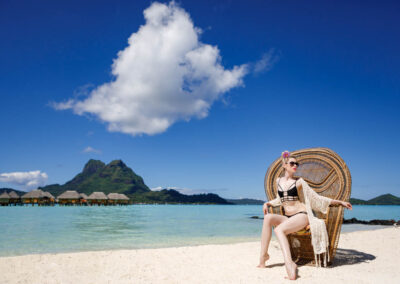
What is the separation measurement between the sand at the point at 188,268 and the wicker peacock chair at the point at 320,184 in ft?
1.30

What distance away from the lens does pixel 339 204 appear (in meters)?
4.14

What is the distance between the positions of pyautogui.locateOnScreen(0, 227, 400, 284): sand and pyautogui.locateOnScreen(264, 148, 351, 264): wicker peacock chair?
0.40 metres

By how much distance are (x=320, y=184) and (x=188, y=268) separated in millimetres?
3079

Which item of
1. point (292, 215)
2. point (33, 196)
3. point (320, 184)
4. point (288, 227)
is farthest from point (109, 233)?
point (33, 196)

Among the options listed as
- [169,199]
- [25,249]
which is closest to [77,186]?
[169,199]

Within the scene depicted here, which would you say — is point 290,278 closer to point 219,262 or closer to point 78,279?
point 219,262

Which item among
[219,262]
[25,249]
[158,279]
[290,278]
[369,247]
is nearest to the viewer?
[290,278]

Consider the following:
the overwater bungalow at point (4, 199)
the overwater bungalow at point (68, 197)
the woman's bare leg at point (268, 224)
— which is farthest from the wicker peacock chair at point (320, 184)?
the overwater bungalow at point (4, 199)

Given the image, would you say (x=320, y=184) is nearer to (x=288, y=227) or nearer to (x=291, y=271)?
(x=288, y=227)

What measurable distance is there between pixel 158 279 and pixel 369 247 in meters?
5.58

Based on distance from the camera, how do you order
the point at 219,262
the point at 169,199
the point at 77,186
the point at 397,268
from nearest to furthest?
the point at 397,268
the point at 219,262
the point at 169,199
the point at 77,186

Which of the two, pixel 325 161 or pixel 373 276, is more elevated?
pixel 325 161

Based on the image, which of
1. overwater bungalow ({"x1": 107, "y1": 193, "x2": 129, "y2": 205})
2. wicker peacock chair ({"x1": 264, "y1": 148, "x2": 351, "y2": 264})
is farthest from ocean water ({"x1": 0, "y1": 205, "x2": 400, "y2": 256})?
overwater bungalow ({"x1": 107, "y1": 193, "x2": 129, "y2": 205})

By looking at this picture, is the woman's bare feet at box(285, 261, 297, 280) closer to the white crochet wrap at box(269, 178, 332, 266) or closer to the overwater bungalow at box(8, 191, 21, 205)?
the white crochet wrap at box(269, 178, 332, 266)
